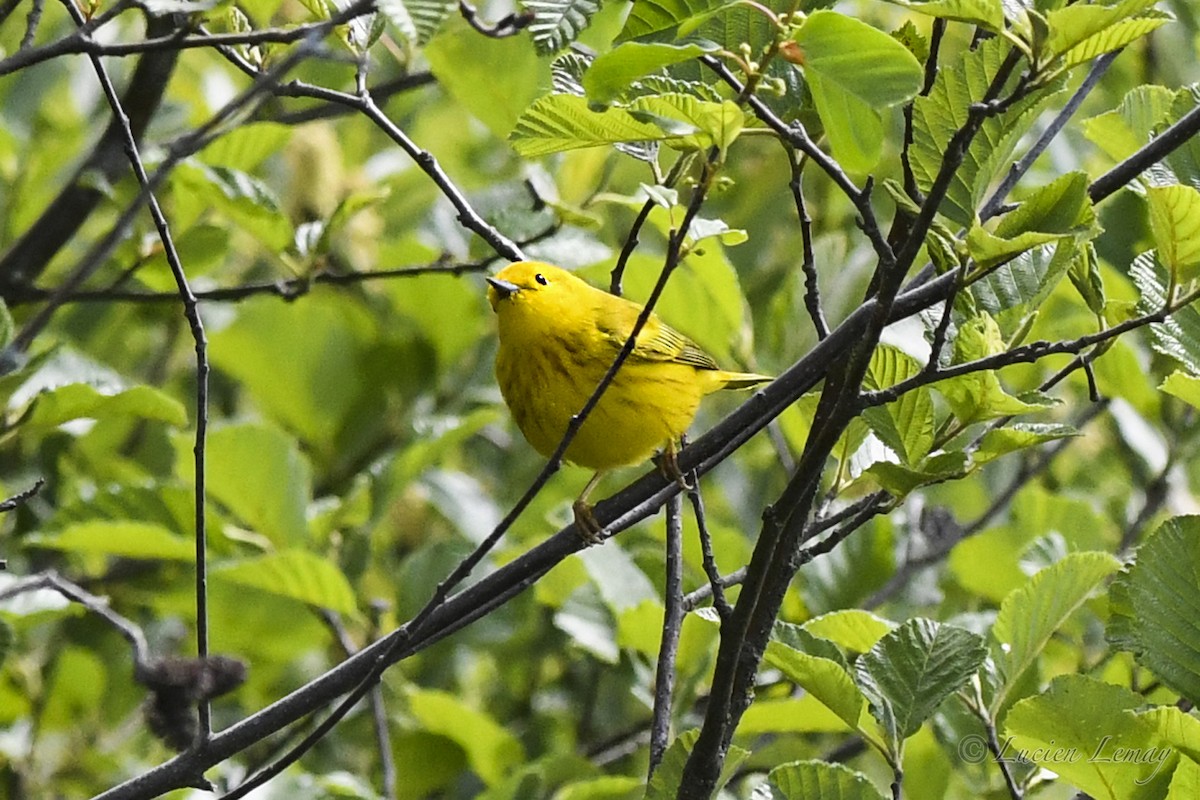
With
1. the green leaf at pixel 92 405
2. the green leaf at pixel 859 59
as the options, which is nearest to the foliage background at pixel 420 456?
the green leaf at pixel 92 405

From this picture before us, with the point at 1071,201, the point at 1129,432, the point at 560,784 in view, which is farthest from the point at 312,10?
the point at 1129,432

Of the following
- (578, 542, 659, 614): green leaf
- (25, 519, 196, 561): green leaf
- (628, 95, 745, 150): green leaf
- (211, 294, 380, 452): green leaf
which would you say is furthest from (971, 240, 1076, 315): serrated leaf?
(211, 294, 380, 452): green leaf

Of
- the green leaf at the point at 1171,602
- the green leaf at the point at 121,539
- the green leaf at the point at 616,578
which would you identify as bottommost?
the green leaf at the point at 121,539

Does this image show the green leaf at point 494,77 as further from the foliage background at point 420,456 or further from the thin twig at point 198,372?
the thin twig at point 198,372

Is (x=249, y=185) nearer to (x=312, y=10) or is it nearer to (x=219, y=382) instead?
(x=312, y=10)

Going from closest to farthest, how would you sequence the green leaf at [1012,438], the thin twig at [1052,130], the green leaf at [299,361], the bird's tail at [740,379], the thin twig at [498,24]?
the thin twig at [498,24] < the green leaf at [1012,438] < the thin twig at [1052,130] < the bird's tail at [740,379] < the green leaf at [299,361]

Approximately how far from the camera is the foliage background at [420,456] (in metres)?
2.86

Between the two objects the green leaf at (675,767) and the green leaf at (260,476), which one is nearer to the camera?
the green leaf at (675,767)

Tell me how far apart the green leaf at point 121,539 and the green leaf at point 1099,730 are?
1.66 metres

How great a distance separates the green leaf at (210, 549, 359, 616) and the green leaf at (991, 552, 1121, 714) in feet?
4.30

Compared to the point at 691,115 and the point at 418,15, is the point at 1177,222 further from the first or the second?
the point at 418,15

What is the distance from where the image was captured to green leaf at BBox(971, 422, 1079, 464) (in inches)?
70.9

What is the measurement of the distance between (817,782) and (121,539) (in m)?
1.60

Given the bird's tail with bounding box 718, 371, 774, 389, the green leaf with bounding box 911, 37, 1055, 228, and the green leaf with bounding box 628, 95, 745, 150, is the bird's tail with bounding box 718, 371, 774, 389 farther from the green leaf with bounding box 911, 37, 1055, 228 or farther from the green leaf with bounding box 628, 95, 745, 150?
the green leaf with bounding box 628, 95, 745, 150
